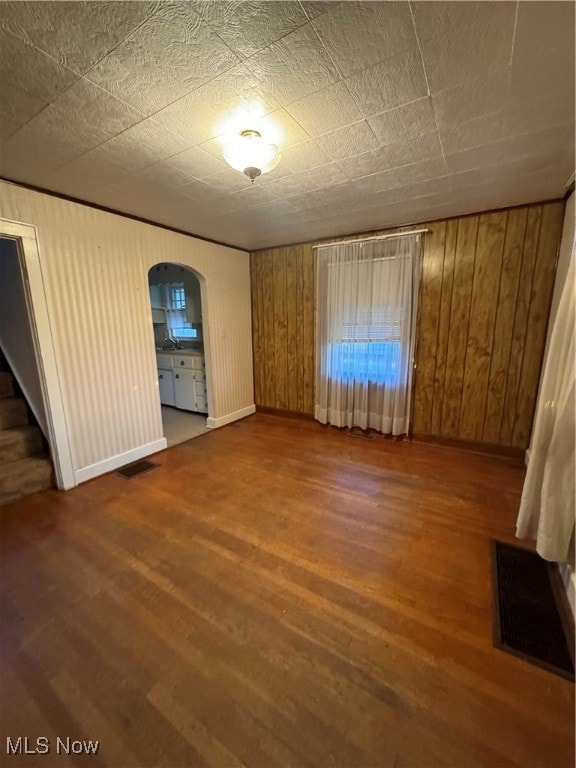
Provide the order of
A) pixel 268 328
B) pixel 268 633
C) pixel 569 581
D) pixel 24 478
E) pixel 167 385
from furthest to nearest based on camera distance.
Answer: pixel 167 385 → pixel 268 328 → pixel 24 478 → pixel 569 581 → pixel 268 633

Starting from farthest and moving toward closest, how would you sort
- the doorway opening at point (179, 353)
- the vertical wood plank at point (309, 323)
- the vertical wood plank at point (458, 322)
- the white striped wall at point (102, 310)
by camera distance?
the doorway opening at point (179, 353)
the vertical wood plank at point (309, 323)
the vertical wood plank at point (458, 322)
the white striped wall at point (102, 310)

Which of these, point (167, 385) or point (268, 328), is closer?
point (268, 328)

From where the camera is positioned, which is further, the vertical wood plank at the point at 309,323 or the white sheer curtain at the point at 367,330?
the vertical wood plank at the point at 309,323

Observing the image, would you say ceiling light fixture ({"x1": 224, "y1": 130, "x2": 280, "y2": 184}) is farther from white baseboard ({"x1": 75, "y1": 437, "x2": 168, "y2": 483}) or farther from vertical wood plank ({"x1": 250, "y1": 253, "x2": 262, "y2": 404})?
white baseboard ({"x1": 75, "y1": 437, "x2": 168, "y2": 483})

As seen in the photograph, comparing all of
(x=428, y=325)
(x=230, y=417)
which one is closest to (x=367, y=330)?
(x=428, y=325)

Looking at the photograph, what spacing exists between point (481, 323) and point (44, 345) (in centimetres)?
401

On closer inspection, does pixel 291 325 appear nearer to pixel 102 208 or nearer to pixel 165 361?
pixel 165 361

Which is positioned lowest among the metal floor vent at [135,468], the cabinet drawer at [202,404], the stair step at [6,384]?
the metal floor vent at [135,468]

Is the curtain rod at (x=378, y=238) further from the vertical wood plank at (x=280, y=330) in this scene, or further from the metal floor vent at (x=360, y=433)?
the metal floor vent at (x=360, y=433)

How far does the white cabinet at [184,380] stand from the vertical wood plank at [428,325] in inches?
113

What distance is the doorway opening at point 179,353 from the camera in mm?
4262

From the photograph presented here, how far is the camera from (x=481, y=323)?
9.96 ft

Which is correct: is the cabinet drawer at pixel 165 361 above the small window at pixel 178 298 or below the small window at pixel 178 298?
below

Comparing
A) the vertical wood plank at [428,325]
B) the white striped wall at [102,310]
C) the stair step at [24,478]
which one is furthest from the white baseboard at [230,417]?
the vertical wood plank at [428,325]
